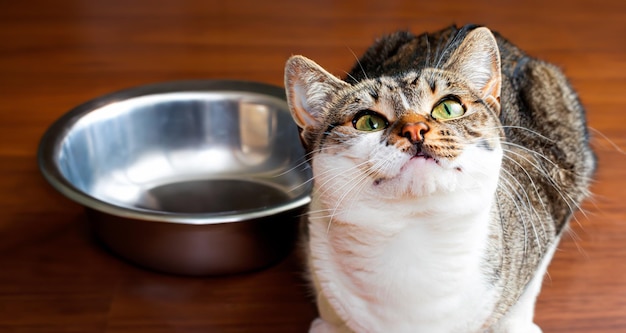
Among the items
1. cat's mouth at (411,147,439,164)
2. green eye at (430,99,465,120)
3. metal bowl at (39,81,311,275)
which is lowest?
metal bowl at (39,81,311,275)

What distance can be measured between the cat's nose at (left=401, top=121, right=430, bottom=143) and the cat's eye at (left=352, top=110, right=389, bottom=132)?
0.05m

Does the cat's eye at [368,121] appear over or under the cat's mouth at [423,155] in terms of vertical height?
over

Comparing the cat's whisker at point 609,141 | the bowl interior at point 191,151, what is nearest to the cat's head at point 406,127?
the bowl interior at point 191,151

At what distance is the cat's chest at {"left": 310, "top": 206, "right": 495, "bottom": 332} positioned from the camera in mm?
973

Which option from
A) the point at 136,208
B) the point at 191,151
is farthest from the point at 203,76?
the point at 136,208

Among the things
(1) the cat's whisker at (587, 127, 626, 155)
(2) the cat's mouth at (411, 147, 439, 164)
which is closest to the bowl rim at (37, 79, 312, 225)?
(2) the cat's mouth at (411, 147, 439, 164)

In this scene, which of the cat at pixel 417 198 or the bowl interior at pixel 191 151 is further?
the bowl interior at pixel 191 151

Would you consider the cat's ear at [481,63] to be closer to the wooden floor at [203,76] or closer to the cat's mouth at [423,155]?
the cat's mouth at [423,155]

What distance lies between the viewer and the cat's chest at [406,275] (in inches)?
38.3

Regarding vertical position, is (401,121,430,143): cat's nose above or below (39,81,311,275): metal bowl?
above

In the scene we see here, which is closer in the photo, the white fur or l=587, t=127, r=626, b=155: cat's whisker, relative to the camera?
the white fur

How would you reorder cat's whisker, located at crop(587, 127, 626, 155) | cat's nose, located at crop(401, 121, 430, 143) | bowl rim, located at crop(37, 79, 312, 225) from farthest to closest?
cat's whisker, located at crop(587, 127, 626, 155) → bowl rim, located at crop(37, 79, 312, 225) → cat's nose, located at crop(401, 121, 430, 143)

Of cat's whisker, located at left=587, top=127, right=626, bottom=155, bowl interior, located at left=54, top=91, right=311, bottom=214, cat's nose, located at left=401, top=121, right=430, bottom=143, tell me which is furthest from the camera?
cat's whisker, located at left=587, top=127, right=626, bottom=155

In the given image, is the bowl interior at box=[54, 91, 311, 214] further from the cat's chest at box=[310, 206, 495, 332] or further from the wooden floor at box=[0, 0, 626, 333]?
the cat's chest at box=[310, 206, 495, 332]
